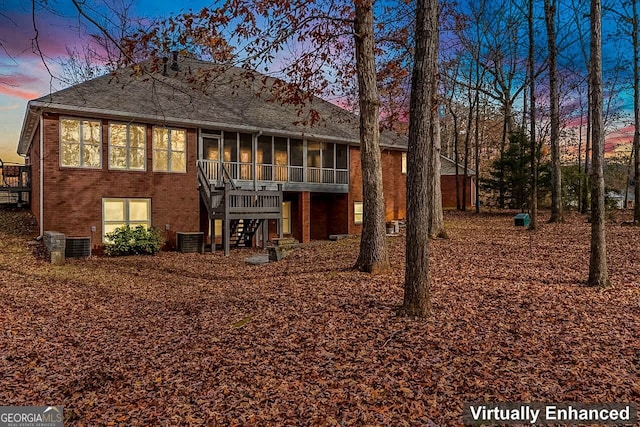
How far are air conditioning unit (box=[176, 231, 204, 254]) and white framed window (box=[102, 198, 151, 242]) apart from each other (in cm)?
130

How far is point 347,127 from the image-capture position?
22.8 meters

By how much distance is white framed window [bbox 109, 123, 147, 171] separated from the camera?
15281mm

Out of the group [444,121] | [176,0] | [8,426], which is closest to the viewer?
[8,426]

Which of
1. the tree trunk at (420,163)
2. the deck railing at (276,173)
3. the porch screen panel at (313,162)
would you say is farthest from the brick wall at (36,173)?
the tree trunk at (420,163)

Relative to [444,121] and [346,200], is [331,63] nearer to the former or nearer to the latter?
[346,200]

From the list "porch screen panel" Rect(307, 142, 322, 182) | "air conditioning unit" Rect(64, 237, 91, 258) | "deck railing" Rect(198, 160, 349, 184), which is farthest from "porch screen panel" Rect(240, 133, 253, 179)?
"air conditioning unit" Rect(64, 237, 91, 258)

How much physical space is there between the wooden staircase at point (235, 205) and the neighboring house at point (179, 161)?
1.6 inches

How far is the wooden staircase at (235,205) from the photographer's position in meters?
15.4

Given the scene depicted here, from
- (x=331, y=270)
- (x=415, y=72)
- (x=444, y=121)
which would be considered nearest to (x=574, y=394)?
(x=415, y=72)

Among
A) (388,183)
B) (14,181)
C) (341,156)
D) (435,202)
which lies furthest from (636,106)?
(14,181)

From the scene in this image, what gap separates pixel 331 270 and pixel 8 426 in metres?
6.38

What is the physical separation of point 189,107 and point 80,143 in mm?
4125

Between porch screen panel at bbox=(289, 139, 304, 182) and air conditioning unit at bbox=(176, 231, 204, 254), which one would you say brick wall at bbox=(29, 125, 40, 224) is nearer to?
air conditioning unit at bbox=(176, 231, 204, 254)

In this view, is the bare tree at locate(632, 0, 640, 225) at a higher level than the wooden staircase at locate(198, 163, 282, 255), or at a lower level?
higher
